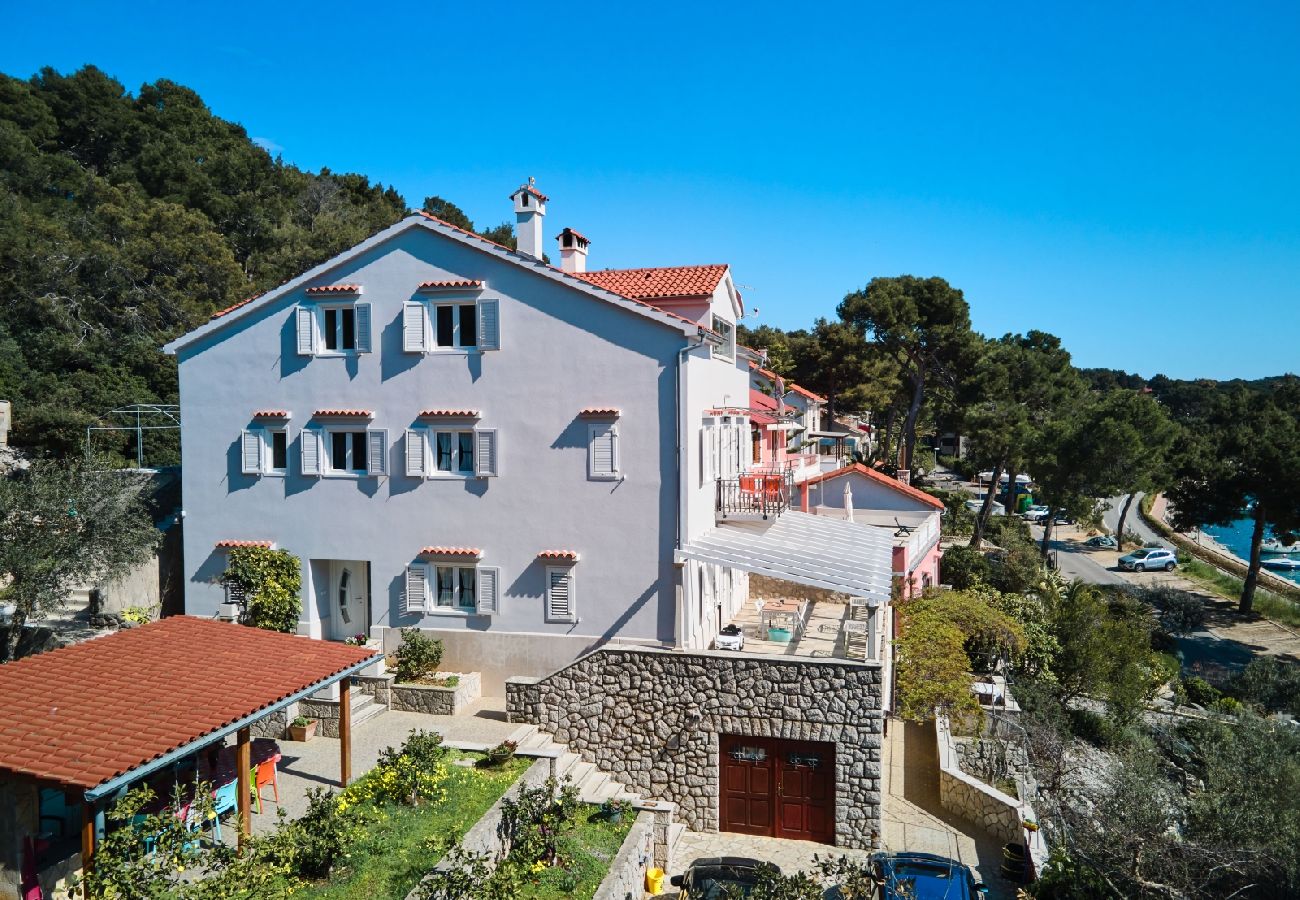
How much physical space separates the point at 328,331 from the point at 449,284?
172 inches

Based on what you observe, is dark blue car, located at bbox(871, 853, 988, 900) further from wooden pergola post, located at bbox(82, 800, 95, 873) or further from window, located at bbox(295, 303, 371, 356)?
window, located at bbox(295, 303, 371, 356)

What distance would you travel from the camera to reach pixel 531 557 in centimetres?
2266

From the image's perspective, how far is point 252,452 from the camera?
24719 mm

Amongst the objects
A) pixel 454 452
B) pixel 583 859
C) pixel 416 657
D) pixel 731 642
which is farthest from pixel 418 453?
pixel 583 859

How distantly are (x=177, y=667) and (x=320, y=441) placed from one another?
31.0 ft

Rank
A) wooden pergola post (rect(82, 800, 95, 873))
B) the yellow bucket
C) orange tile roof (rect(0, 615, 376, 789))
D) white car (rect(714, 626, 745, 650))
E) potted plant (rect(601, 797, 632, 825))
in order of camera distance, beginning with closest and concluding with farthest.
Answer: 1. wooden pergola post (rect(82, 800, 95, 873))
2. orange tile roof (rect(0, 615, 376, 789))
3. the yellow bucket
4. potted plant (rect(601, 797, 632, 825))
5. white car (rect(714, 626, 745, 650))

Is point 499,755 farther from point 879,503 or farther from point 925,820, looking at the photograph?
point 879,503

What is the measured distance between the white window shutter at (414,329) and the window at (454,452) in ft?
8.19

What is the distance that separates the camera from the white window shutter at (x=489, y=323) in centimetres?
2267

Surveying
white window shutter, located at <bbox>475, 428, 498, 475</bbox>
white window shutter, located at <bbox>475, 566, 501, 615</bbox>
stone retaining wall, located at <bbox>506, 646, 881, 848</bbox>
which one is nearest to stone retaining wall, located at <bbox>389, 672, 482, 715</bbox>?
stone retaining wall, located at <bbox>506, 646, 881, 848</bbox>

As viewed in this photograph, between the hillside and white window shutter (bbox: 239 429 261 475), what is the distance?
826 inches

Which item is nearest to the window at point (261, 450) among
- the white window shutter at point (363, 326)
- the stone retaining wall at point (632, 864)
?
the white window shutter at point (363, 326)

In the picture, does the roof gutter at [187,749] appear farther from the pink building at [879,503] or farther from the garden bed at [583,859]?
the pink building at [879,503]

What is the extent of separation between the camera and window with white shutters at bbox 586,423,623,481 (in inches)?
864
